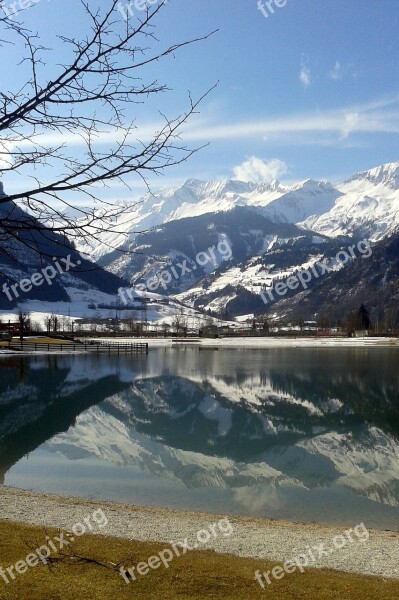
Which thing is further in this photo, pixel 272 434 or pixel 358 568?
pixel 272 434

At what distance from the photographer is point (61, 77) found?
4.68 m

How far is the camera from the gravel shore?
11.4 metres

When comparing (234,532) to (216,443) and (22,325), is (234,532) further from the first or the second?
(22,325)

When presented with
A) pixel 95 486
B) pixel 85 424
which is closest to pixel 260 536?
pixel 95 486

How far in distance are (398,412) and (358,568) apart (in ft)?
84.8

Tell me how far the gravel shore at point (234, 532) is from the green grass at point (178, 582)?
941 millimetres

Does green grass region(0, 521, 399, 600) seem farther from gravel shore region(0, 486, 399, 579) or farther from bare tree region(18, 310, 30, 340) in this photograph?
bare tree region(18, 310, 30, 340)

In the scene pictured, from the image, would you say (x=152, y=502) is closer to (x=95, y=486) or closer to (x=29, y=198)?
(x=95, y=486)

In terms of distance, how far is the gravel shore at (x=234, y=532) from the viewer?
37.4ft

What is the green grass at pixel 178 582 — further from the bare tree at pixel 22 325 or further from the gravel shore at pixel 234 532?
the bare tree at pixel 22 325

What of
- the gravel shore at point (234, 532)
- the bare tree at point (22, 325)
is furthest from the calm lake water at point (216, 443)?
the bare tree at point (22, 325)

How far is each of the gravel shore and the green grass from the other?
941 mm

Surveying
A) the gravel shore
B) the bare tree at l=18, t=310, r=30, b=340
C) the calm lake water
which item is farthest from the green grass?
the bare tree at l=18, t=310, r=30, b=340

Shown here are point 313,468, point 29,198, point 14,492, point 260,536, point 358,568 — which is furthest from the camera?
point 313,468
